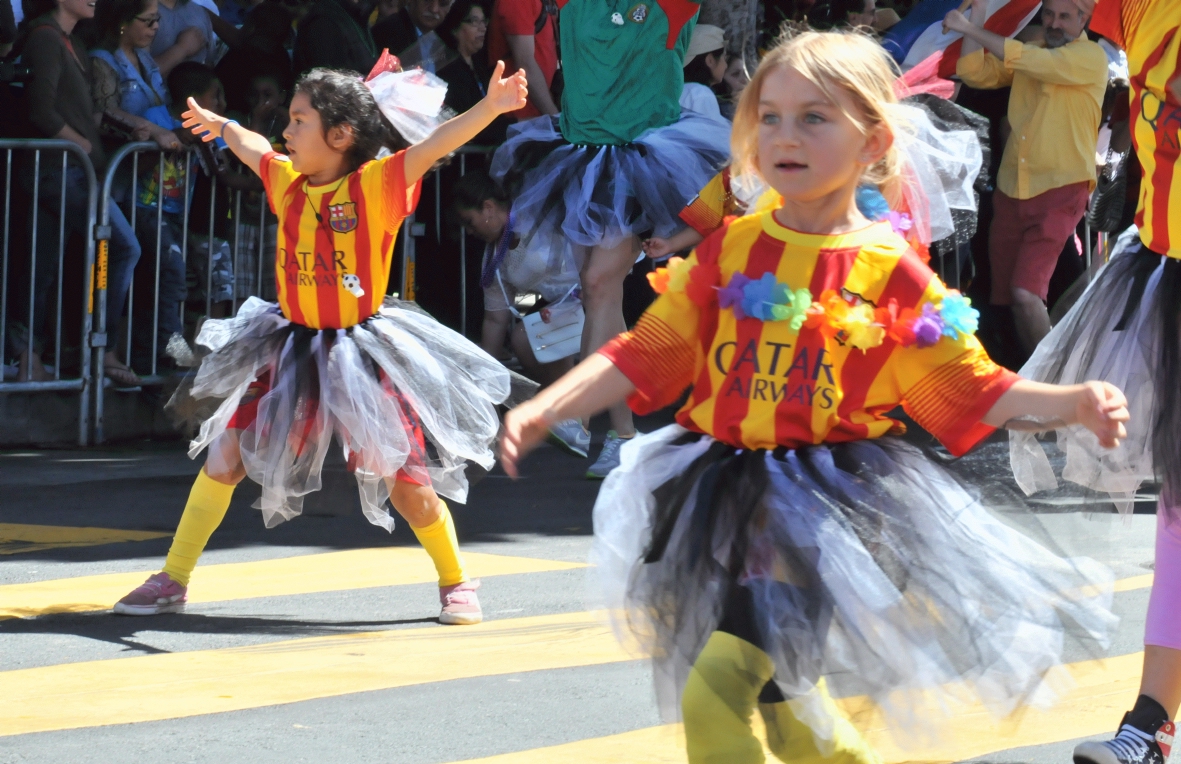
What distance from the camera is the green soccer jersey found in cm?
771

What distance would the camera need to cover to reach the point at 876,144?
3.32 meters

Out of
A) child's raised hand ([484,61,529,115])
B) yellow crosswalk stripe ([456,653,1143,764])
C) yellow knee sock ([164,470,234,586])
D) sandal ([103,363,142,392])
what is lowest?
sandal ([103,363,142,392])

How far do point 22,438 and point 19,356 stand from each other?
0.44 m

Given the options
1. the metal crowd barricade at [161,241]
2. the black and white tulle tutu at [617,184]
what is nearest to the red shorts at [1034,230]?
the black and white tulle tutu at [617,184]

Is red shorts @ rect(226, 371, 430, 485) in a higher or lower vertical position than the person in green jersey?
lower

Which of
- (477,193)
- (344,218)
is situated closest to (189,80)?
(477,193)

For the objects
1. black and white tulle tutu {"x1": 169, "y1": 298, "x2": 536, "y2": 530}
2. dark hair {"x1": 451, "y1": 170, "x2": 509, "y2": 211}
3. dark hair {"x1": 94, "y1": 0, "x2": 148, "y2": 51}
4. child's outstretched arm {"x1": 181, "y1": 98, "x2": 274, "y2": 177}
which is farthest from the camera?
dark hair {"x1": 94, "y1": 0, "x2": 148, "y2": 51}

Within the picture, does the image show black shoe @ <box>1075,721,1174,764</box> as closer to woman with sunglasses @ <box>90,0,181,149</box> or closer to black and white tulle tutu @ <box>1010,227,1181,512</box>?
black and white tulle tutu @ <box>1010,227,1181,512</box>

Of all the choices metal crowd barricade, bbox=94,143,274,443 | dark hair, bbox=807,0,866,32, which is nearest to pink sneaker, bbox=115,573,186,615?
metal crowd barricade, bbox=94,143,274,443

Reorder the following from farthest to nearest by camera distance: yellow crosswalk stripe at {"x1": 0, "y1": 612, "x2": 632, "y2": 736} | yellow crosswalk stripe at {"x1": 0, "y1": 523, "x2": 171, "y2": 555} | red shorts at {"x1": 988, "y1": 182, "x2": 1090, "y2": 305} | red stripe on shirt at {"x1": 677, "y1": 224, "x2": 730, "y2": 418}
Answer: red shorts at {"x1": 988, "y1": 182, "x2": 1090, "y2": 305} → yellow crosswalk stripe at {"x1": 0, "y1": 523, "x2": 171, "y2": 555} → yellow crosswalk stripe at {"x1": 0, "y1": 612, "x2": 632, "y2": 736} → red stripe on shirt at {"x1": 677, "y1": 224, "x2": 730, "y2": 418}

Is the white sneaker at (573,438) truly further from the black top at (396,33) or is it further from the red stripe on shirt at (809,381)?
the red stripe on shirt at (809,381)

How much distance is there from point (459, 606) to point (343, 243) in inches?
48.8

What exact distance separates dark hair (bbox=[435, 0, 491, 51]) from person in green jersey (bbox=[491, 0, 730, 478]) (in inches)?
83.6

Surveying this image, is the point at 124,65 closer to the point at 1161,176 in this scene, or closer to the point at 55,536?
the point at 55,536
